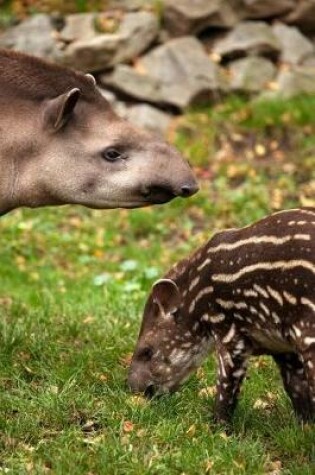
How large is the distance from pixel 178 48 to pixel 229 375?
10944 millimetres

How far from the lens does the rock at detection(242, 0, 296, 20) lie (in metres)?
17.4

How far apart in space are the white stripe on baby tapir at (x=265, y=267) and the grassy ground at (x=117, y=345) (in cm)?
86

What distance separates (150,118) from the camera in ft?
53.4

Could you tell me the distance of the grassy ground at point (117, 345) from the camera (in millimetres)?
6207

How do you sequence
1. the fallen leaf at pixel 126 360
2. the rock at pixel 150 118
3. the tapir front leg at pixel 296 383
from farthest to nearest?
A: the rock at pixel 150 118 < the fallen leaf at pixel 126 360 < the tapir front leg at pixel 296 383

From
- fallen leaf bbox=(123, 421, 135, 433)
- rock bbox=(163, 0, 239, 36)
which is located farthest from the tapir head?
rock bbox=(163, 0, 239, 36)

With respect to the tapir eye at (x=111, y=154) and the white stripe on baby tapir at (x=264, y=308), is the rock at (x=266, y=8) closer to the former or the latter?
the tapir eye at (x=111, y=154)

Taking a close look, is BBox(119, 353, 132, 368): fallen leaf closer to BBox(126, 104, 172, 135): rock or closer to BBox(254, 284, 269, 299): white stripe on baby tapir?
BBox(254, 284, 269, 299): white stripe on baby tapir

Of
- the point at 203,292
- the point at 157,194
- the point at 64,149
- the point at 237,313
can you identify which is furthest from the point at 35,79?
the point at 237,313

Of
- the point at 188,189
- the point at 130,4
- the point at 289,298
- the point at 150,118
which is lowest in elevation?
the point at 150,118

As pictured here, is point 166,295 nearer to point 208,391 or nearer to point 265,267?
point 208,391

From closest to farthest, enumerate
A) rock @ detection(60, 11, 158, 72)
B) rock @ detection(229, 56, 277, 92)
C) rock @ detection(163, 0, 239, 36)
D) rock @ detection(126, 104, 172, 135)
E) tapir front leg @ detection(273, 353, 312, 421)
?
tapir front leg @ detection(273, 353, 312, 421) → rock @ detection(126, 104, 172, 135) → rock @ detection(60, 11, 158, 72) → rock @ detection(229, 56, 277, 92) → rock @ detection(163, 0, 239, 36)

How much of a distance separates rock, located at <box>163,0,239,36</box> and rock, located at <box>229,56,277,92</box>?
70 centimetres

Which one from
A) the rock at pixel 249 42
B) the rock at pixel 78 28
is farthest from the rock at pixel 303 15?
the rock at pixel 78 28
